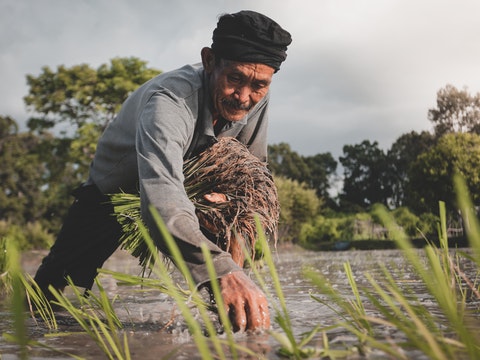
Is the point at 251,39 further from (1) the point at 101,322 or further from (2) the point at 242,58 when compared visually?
(1) the point at 101,322

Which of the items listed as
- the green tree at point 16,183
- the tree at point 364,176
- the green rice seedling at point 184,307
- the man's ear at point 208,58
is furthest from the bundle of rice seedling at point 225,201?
the tree at point 364,176

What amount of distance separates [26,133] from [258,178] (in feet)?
103

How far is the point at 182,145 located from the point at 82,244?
1353 mm

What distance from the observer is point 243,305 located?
1.65 meters

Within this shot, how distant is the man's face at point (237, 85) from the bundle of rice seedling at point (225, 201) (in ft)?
1.06

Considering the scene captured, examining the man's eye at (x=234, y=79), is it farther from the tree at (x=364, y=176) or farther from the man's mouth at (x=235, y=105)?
the tree at (x=364, y=176)

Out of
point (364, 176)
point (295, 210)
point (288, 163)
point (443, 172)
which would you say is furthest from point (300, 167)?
point (443, 172)

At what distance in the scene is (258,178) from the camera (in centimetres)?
279

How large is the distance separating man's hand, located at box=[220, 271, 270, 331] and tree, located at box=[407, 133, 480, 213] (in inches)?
858

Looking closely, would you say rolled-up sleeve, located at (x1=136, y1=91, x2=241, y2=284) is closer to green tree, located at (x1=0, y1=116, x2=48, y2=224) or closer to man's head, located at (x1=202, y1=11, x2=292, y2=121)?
man's head, located at (x1=202, y1=11, x2=292, y2=121)

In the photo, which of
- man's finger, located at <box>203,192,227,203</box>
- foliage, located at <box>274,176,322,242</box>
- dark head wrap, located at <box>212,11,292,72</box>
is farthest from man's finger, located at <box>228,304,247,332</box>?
foliage, located at <box>274,176,322,242</box>

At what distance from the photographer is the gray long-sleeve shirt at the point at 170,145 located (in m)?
1.74

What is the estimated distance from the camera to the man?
1724 mm

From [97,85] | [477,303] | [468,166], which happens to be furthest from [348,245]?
[477,303]
